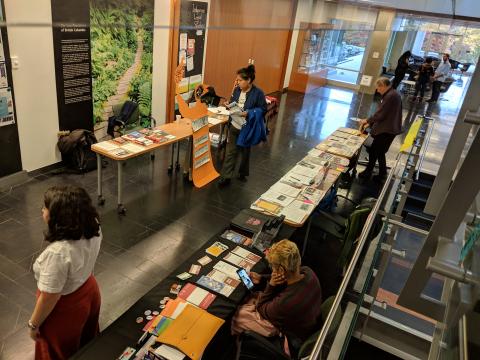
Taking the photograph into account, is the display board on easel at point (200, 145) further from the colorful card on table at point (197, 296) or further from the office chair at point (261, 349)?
the office chair at point (261, 349)

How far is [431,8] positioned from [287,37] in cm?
972

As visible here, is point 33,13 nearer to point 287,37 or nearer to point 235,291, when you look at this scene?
point 235,291

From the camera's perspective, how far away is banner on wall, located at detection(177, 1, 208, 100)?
673 centimetres

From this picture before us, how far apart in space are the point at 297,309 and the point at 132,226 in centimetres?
267

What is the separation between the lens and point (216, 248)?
126 inches

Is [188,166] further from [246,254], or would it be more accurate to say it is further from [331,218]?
[246,254]

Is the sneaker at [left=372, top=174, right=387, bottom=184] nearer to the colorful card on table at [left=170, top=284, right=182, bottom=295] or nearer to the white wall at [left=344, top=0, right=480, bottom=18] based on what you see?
the white wall at [left=344, top=0, right=480, bottom=18]

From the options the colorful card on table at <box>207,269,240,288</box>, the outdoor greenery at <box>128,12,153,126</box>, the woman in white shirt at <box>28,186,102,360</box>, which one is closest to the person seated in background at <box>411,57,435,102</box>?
the outdoor greenery at <box>128,12,153,126</box>

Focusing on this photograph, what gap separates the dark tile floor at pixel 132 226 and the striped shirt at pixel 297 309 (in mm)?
1508

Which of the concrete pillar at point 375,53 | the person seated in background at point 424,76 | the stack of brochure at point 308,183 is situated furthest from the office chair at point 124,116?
the person seated in background at point 424,76

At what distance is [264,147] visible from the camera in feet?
25.5

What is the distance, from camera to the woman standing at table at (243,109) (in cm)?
541

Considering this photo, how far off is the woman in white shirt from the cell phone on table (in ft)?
3.38

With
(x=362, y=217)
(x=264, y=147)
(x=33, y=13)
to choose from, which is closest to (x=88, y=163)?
(x=33, y=13)
